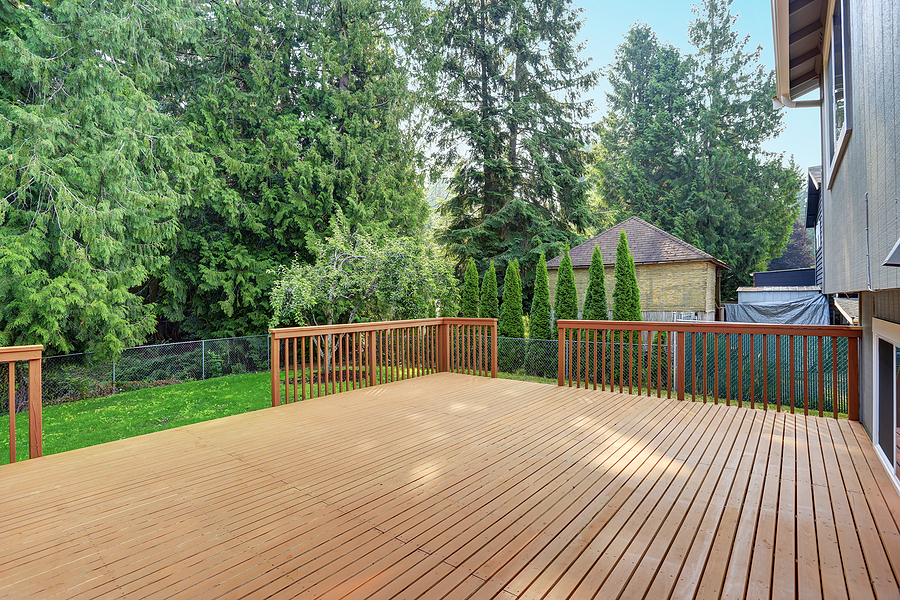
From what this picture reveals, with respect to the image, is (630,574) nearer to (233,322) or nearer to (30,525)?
(30,525)

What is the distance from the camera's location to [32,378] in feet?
10.3

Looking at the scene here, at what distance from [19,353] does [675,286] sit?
13786mm

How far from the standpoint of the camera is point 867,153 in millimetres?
2133

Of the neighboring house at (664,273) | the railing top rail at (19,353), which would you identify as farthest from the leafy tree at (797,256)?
the railing top rail at (19,353)

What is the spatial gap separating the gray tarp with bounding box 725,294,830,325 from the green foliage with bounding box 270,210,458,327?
9119 mm

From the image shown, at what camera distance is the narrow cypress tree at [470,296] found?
12.0 meters

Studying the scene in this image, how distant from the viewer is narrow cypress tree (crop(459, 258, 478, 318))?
12047mm

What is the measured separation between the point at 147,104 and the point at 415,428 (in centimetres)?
814

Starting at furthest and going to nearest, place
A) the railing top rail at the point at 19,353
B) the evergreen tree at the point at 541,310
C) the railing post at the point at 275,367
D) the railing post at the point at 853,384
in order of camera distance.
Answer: the evergreen tree at the point at 541,310 → the railing post at the point at 275,367 → the railing post at the point at 853,384 → the railing top rail at the point at 19,353

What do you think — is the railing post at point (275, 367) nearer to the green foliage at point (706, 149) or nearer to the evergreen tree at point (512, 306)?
the evergreen tree at point (512, 306)

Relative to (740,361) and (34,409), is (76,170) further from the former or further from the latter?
(740,361)

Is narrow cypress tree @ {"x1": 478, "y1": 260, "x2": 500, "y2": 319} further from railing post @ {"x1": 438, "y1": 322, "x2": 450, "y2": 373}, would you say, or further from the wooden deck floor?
the wooden deck floor

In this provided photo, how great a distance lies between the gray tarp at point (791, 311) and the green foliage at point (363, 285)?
29.9 feet

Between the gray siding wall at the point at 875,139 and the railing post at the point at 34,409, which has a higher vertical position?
the gray siding wall at the point at 875,139
